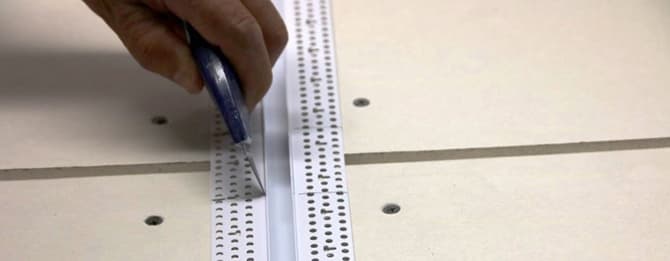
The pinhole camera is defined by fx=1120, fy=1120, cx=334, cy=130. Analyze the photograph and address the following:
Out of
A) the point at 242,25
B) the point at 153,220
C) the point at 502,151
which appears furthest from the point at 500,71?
the point at 153,220

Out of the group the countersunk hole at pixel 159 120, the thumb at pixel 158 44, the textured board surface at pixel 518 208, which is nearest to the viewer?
the textured board surface at pixel 518 208

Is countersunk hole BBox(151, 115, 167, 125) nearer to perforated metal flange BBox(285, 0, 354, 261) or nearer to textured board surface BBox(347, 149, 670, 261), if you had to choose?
perforated metal flange BBox(285, 0, 354, 261)

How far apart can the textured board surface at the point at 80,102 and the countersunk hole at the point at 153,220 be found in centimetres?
12

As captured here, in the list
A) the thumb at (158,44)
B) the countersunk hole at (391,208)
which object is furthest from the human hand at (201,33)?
the countersunk hole at (391,208)

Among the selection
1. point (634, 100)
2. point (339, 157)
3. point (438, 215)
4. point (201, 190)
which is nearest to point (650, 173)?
point (634, 100)

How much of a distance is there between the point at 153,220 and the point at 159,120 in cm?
22

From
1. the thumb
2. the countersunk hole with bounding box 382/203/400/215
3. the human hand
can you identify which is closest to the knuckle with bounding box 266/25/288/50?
the human hand

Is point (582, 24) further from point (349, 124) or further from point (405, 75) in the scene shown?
point (349, 124)

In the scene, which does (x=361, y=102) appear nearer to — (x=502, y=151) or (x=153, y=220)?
(x=502, y=151)

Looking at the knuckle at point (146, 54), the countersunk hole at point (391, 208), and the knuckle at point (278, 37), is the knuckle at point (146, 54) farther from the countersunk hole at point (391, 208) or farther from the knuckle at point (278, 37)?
the countersunk hole at point (391, 208)

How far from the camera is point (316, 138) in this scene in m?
1.57

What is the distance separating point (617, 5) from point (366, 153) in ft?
1.90

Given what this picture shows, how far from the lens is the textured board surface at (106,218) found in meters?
1.39

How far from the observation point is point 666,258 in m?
1.36
